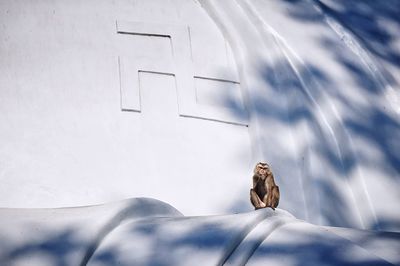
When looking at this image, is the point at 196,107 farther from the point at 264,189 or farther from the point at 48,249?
the point at 48,249

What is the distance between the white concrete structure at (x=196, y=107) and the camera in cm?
493

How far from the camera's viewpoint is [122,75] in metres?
5.33

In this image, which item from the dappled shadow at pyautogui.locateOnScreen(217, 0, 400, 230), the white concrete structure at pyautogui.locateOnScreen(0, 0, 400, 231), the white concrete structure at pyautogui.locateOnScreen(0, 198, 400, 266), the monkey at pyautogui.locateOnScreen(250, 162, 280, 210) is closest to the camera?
the white concrete structure at pyautogui.locateOnScreen(0, 198, 400, 266)

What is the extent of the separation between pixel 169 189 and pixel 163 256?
60.7 inches

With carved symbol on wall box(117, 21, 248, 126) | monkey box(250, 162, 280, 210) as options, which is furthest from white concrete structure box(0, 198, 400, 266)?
carved symbol on wall box(117, 21, 248, 126)

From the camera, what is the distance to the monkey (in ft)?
14.5

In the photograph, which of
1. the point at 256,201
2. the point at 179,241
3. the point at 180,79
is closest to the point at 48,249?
the point at 179,241

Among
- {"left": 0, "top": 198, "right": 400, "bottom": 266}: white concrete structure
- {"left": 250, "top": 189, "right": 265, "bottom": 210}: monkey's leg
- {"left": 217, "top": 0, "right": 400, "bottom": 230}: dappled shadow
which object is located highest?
{"left": 217, "top": 0, "right": 400, "bottom": 230}: dappled shadow

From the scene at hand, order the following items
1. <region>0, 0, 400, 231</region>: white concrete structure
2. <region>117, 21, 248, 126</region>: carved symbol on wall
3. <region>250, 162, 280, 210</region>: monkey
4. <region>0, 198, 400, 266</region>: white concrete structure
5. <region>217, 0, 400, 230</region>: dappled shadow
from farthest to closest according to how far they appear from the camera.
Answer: <region>117, 21, 248, 126</region>: carved symbol on wall, <region>217, 0, 400, 230</region>: dappled shadow, <region>0, 0, 400, 231</region>: white concrete structure, <region>250, 162, 280, 210</region>: monkey, <region>0, 198, 400, 266</region>: white concrete structure

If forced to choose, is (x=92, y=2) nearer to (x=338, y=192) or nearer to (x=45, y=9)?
(x=45, y=9)

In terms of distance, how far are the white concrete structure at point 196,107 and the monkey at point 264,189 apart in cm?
50

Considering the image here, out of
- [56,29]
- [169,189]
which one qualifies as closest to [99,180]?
[169,189]

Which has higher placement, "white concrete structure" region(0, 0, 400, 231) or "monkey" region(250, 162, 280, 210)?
"white concrete structure" region(0, 0, 400, 231)

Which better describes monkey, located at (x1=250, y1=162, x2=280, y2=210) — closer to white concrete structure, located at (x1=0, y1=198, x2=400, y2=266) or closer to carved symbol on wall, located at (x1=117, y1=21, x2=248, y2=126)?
white concrete structure, located at (x1=0, y1=198, x2=400, y2=266)
